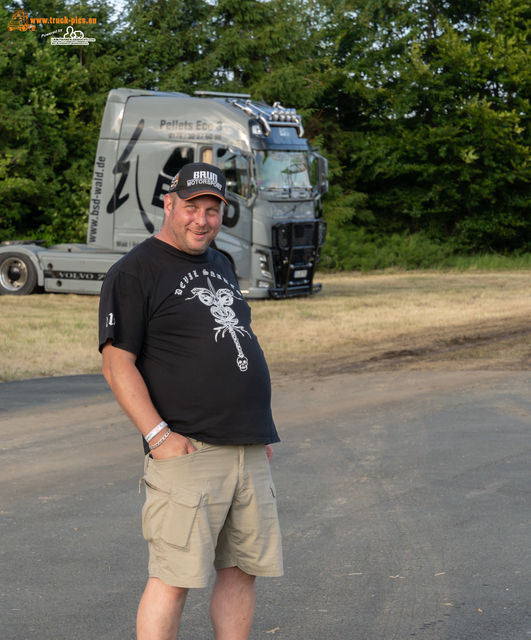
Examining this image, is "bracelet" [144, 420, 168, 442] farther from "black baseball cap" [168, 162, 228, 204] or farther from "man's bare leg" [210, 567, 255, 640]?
"black baseball cap" [168, 162, 228, 204]

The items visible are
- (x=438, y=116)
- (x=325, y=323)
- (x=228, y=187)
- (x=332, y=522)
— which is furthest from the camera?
(x=438, y=116)

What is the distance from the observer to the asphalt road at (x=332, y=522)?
11.8 feet

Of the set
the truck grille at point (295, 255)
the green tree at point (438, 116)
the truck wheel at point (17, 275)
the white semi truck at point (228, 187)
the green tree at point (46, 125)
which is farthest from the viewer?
the green tree at point (438, 116)

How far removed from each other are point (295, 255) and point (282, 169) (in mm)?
1885

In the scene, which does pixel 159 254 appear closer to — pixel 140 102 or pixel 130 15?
pixel 140 102

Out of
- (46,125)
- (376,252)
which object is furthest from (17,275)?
(376,252)

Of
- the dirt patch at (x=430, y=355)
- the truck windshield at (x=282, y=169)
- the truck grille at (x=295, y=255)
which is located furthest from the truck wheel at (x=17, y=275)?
the dirt patch at (x=430, y=355)

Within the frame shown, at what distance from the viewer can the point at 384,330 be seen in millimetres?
13625

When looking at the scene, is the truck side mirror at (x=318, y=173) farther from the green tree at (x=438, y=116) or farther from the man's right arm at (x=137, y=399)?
the man's right arm at (x=137, y=399)

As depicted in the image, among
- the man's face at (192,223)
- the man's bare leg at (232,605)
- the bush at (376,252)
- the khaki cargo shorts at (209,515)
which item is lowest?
the bush at (376,252)

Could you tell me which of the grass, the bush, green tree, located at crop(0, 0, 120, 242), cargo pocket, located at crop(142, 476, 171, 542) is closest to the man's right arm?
cargo pocket, located at crop(142, 476, 171, 542)

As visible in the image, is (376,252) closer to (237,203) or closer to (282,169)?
(282,169)

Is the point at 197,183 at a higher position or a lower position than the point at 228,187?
higher

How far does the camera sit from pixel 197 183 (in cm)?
294
